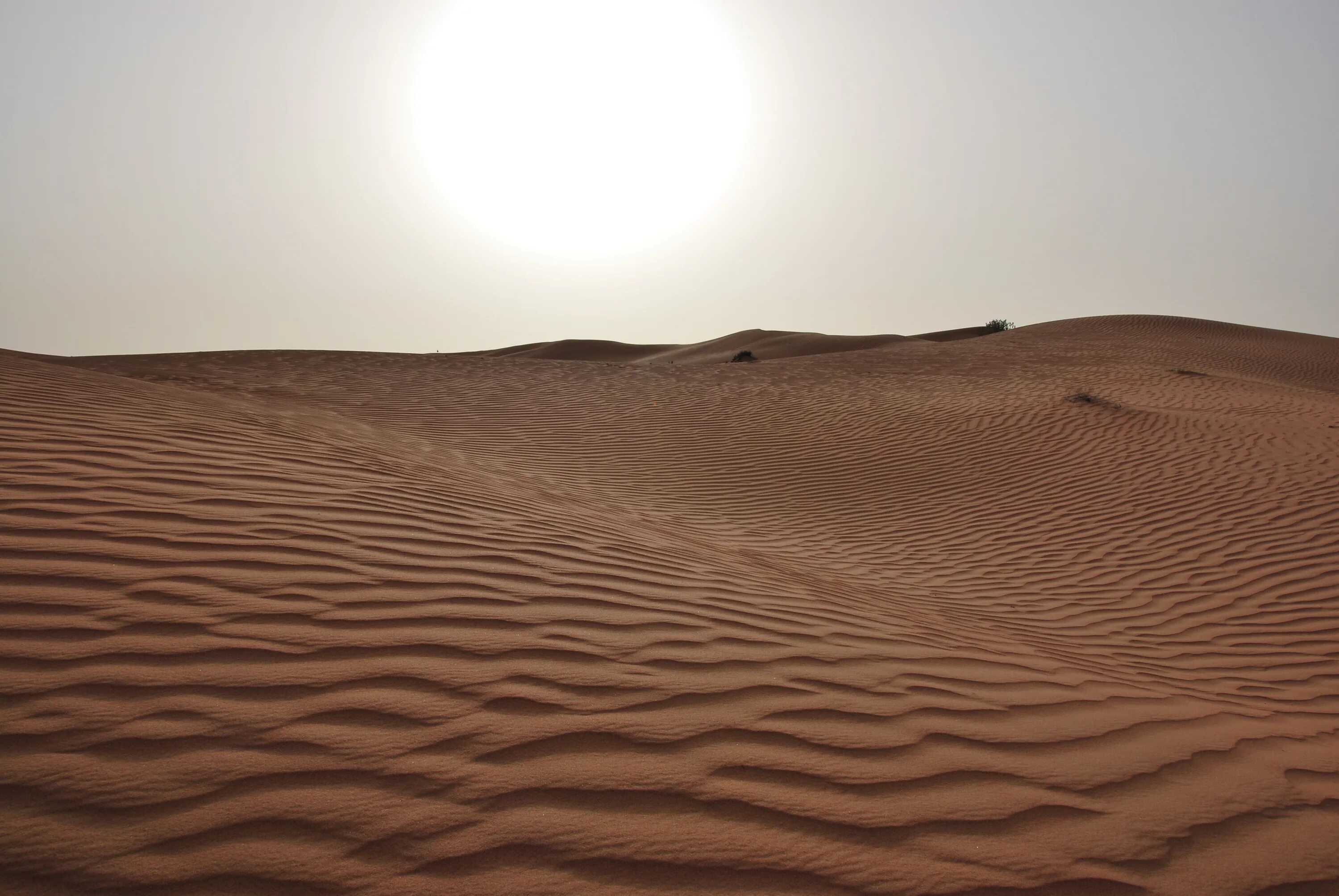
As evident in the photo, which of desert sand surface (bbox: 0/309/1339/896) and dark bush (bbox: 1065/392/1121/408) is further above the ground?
dark bush (bbox: 1065/392/1121/408)

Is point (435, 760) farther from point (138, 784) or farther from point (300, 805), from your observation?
point (138, 784)

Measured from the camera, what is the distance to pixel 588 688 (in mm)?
2645

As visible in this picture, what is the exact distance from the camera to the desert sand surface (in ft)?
6.15

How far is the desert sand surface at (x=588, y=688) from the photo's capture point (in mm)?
1875

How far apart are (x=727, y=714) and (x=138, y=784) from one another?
1.54 m

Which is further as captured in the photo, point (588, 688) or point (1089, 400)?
point (1089, 400)

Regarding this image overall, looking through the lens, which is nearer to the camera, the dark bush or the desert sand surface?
the desert sand surface

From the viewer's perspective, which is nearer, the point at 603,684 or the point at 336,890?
the point at 336,890

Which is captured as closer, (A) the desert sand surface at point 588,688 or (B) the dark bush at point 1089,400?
(A) the desert sand surface at point 588,688

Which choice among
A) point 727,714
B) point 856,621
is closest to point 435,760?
point 727,714

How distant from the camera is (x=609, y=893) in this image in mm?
1743

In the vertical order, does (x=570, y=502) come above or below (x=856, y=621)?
above

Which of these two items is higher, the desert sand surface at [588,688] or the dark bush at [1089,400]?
the dark bush at [1089,400]

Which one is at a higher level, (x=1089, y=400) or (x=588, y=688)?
(x=1089, y=400)
